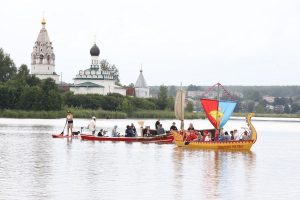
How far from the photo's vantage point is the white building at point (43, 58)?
191875 millimetres

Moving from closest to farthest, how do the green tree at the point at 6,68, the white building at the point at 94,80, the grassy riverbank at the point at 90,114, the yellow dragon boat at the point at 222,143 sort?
1. the yellow dragon boat at the point at 222,143
2. the grassy riverbank at the point at 90,114
3. the green tree at the point at 6,68
4. the white building at the point at 94,80

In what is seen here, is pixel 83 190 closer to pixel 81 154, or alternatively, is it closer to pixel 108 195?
pixel 108 195

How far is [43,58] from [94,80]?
1231 centimetres

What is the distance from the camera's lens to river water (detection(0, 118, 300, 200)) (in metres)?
27.0

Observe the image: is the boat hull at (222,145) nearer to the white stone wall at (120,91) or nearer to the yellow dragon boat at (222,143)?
the yellow dragon boat at (222,143)

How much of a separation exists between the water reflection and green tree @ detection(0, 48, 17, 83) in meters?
111

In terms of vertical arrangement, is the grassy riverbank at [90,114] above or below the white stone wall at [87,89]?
below

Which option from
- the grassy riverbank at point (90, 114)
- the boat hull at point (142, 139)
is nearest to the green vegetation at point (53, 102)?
the grassy riverbank at point (90, 114)

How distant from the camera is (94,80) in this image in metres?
192

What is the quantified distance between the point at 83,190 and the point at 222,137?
2275 centimetres

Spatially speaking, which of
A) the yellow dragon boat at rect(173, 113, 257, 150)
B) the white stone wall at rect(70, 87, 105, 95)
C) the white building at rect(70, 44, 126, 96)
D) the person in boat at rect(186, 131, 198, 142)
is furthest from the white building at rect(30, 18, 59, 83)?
the yellow dragon boat at rect(173, 113, 257, 150)

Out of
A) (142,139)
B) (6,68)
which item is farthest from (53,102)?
(142,139)

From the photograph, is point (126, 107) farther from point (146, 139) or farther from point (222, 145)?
point (222, 145)

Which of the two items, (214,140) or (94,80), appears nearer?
(214,140)
